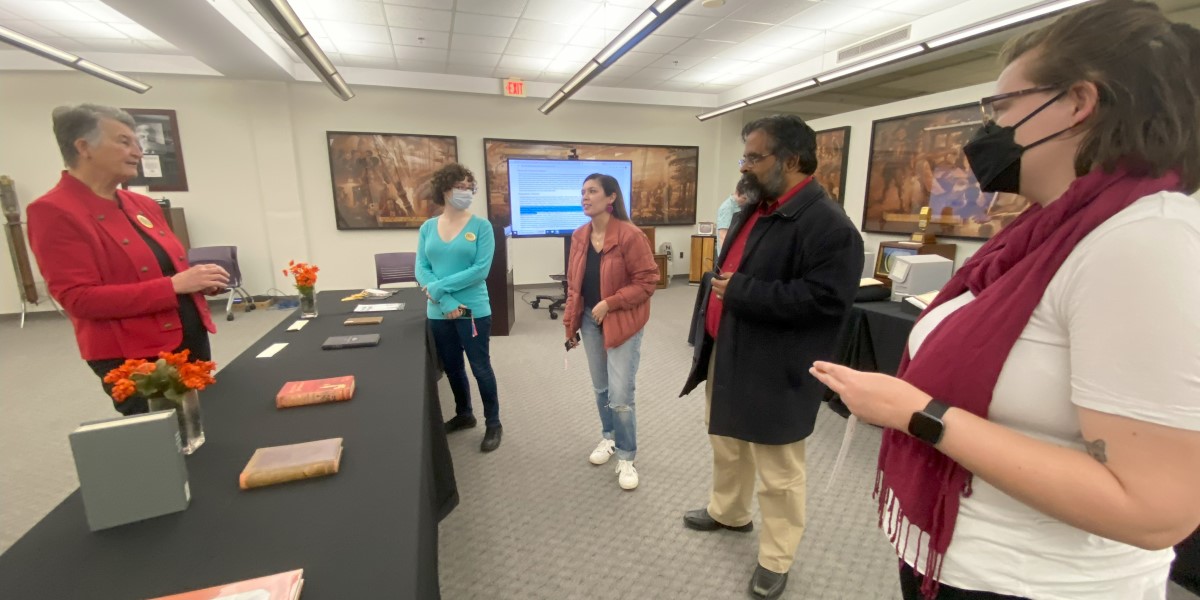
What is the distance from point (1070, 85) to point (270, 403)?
197 centimetres

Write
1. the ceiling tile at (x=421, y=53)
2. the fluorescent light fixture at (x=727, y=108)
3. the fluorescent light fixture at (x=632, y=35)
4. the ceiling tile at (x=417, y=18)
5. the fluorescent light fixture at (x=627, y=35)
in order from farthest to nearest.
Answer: the fluorescent light fixture at (x=727, y=108) < the ceiling tile at (x=421, y=53) < the ceiling tile at (x=417, y=18) < the fluorescent light fixture at (x=627, y=35) < the fluorescent light fixture at (x=632, y=35)

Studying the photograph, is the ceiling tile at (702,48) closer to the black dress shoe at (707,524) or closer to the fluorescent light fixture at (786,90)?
the fluorescent light fixture at (786,90)

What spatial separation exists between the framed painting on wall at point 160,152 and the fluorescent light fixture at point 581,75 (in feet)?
15.5

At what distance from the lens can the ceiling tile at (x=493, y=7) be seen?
13.4ft

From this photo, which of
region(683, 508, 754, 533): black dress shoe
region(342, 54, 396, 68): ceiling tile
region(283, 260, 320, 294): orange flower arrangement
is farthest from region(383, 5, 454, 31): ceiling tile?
region(683, 508, 754, 533): black dress shoe

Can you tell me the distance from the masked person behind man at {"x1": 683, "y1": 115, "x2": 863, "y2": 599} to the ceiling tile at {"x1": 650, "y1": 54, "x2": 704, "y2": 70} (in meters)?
4.64

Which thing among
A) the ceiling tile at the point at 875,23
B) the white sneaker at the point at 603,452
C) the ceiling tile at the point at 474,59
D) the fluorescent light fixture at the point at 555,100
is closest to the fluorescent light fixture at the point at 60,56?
the ceiling tile at the point at 474,59

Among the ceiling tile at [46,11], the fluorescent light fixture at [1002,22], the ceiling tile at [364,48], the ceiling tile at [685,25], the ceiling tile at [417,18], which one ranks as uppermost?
the ceiling tile at [364,48]

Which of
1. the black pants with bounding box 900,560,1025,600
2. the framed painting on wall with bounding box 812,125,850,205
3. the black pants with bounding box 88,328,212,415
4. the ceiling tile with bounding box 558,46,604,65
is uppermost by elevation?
the ceiling tile with bounding box 558,46,604,65

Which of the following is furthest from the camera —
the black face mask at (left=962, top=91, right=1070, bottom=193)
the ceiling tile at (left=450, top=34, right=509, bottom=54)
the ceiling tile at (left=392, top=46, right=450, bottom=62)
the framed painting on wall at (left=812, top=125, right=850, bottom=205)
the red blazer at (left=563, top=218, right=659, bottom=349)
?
the framed painting on wall at (left=812, top=125, right=850, bottom=205)

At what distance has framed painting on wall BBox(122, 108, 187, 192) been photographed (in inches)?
219

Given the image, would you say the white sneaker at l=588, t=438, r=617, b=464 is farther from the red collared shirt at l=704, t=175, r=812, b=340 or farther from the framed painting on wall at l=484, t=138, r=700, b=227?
the framed painting on wall at l=484, t=138, r=700, b=227

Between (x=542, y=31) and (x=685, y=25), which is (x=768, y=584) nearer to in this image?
(x=685, y=25)

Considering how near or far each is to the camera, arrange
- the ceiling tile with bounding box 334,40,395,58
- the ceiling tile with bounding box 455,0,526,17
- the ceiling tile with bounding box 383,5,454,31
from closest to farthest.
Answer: the ceiling tile with bounding box 455,0,526,17, the ceiling tile with bounding box 383,5,454,31, the ceiling tile with bounding box 334,40,395,58
